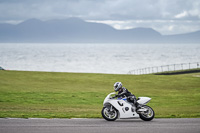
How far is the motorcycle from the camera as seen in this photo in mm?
14367

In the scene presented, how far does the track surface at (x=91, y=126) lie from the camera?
11797 mm

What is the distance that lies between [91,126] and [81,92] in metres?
16.2

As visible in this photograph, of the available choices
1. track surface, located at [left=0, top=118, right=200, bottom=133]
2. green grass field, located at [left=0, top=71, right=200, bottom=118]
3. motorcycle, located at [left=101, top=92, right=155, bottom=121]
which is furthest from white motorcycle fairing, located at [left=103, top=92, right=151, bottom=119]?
green grass field, located at [left=0, top=71, right=200, bottom=118]

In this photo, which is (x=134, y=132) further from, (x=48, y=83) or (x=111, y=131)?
(x=48, y=83)

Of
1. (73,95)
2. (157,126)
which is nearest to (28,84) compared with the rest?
(73,95)

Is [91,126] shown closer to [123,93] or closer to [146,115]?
[123,93]

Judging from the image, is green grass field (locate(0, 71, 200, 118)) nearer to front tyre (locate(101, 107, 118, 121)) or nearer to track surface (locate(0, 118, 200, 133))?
front tyre (locate(101, 107, 118, 121))

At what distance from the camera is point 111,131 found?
38.5 feet

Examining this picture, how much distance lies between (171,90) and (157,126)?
20079 mm

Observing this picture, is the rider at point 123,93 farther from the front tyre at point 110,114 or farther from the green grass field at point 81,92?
the green grass field at point 81,92

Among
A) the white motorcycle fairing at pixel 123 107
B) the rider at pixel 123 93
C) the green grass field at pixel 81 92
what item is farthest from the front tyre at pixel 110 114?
the green grass field at pixel 81 92

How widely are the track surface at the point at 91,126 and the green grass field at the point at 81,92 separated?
15.0 feet

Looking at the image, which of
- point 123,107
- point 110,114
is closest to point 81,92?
point 110,114

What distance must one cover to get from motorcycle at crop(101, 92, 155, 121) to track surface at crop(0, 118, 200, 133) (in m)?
0.56
